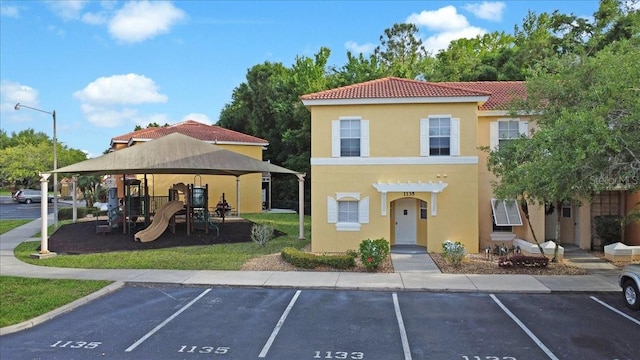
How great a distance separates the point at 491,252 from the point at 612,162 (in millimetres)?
7852

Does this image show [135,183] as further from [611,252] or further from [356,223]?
[611,252]

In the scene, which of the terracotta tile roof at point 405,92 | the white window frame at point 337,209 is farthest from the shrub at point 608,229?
the white window frame at point 337,209

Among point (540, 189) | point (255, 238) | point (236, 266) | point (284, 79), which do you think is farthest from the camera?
point (284, 79)

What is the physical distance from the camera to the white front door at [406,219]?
63.6 ft

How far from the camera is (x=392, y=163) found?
18.1 metres

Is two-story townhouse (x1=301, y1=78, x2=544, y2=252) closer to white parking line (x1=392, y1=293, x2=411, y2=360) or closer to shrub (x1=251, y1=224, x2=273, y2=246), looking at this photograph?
shrub (x1=251, y1=224, x2=273, y2=246)

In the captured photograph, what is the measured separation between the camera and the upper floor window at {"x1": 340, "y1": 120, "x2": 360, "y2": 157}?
60.1 feet

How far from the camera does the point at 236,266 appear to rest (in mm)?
15133

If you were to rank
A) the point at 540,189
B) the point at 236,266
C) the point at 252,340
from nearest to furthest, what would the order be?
the point at 252,340 < the point at 540,189 < the point at 236,266

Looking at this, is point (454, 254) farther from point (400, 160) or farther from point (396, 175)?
point (400, 160)

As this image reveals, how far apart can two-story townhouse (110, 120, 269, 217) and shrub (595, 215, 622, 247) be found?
21749mm

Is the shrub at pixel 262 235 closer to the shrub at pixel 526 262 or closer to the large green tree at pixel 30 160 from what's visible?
the shrub at pixel 526 262

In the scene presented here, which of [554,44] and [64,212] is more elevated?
[554,44]

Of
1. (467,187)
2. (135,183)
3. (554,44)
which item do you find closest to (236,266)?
(467,187)
